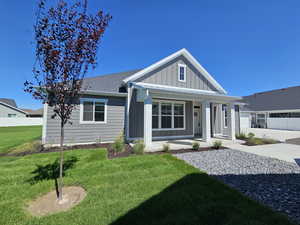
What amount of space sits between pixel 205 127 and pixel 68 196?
7932 mm

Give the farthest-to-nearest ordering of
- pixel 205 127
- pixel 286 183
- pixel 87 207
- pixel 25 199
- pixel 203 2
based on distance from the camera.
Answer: pixel 205 127 < pixel 203 2 < pixel 286 183 < pixel 25 199 < pixel 87 207

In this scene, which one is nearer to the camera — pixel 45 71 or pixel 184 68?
pixel 45 71

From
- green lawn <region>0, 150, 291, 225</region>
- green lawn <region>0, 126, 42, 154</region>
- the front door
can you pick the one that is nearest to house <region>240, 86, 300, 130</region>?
the front door

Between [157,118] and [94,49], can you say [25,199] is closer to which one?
[94,49]

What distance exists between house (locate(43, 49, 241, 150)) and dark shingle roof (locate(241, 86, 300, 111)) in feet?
53.9

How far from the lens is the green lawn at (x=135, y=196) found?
2.32 m

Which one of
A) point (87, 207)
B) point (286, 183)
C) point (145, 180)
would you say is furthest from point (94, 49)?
point (286, 183)

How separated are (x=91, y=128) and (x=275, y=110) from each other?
28.1 m

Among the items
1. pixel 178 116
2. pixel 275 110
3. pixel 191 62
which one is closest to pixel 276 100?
pixel 275 110

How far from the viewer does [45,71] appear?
279 cm

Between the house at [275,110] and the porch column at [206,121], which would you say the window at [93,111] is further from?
the house at [275,110]

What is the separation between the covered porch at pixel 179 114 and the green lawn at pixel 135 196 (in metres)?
2.95

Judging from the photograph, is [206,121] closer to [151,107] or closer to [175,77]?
[151,107]

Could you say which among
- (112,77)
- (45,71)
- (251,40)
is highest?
(251,40)
